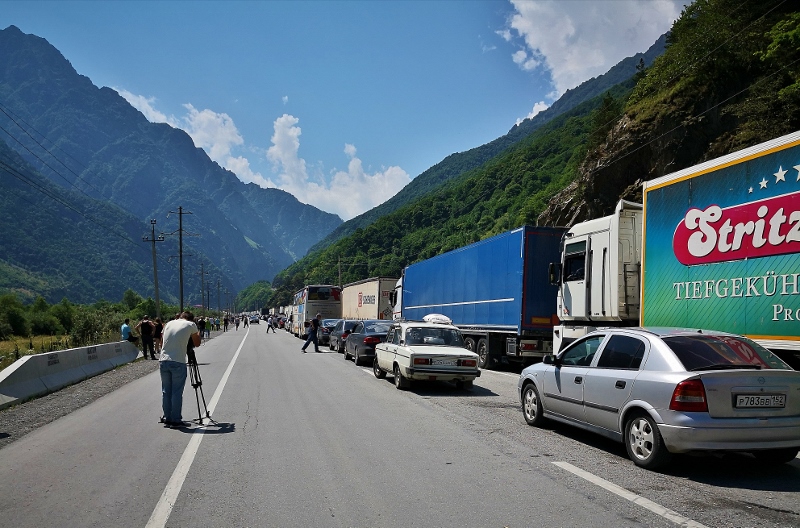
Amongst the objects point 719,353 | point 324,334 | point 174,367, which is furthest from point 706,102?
point 174,367

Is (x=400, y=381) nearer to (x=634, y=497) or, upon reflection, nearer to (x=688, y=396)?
(x=688, y=396)

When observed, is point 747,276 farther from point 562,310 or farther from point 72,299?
point 72,299

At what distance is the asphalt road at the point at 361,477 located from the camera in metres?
4.89

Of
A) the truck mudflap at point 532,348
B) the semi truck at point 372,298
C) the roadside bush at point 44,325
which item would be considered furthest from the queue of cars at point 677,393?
the roadside bush at point 44,325

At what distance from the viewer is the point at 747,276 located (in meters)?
8.60

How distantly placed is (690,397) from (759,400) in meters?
0.69

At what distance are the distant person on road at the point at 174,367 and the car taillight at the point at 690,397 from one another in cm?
646

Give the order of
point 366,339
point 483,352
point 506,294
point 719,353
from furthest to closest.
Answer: point 366,339 < point 483,352 < point 506,294 < point 719,353

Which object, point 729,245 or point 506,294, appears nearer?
point 729,245

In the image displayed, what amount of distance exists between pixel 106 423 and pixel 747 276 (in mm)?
9870

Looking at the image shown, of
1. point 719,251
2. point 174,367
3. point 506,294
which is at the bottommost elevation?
point 174,367

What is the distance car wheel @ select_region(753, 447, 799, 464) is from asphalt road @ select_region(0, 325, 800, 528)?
0.11 m

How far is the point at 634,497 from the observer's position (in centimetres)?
539

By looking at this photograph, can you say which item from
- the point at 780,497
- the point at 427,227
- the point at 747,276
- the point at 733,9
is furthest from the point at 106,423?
the point at 427,227
